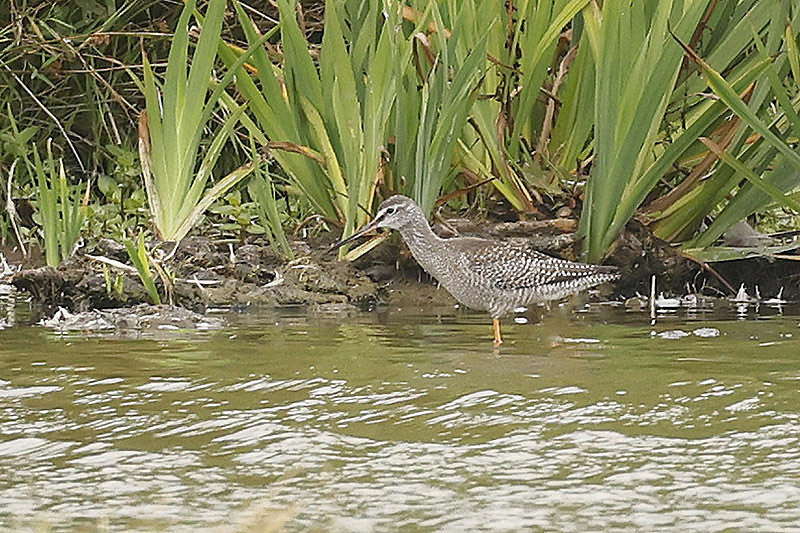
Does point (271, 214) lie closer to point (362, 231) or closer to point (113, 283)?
point (362, 231)

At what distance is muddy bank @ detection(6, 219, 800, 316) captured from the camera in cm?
604

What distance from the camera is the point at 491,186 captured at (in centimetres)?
651

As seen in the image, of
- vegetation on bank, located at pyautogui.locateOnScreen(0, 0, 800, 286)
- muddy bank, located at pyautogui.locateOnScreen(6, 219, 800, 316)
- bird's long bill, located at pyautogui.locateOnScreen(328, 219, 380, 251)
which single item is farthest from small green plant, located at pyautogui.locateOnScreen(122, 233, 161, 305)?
bird's long bill, located at pyautogui.locateOnScreen(328, 219, 380, 251)

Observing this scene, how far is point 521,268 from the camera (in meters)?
5.71

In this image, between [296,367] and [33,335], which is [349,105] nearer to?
[33,335]

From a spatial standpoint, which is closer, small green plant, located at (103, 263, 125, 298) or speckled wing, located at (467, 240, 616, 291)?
speckled wing, located at (467, 240, 616, 291)

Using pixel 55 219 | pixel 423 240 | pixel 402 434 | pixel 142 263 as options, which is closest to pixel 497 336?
pixel 423 240

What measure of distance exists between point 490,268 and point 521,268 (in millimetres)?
157

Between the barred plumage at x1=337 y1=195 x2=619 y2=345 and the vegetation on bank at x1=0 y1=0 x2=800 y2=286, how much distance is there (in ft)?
0.87

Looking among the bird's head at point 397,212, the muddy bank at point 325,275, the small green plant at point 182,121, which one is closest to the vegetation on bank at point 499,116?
the small green plant at point 182,121

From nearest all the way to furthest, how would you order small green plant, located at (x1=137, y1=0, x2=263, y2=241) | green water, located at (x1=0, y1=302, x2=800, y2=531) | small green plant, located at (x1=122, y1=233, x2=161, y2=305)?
green water, located at (x1=0, y1=302, x2=800, y2=531) → small green plant, located at (x1=122, y1=233, x2=161, y2=305) → small green plant, located at (x1=137, y1=0, x2=263, y2=241)

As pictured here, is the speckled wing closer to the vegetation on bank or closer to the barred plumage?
the barred plumage

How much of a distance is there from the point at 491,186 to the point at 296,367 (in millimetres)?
2586

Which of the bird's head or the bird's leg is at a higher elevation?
the bird's head
